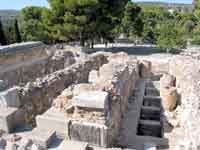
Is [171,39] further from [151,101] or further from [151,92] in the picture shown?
[151,101]

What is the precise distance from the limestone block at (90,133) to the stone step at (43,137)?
36cm

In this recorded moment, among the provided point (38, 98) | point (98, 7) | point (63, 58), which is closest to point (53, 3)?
point (98, 7)

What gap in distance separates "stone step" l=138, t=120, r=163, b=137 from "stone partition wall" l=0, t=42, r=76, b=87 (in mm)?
6096

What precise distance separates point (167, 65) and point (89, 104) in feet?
26.3

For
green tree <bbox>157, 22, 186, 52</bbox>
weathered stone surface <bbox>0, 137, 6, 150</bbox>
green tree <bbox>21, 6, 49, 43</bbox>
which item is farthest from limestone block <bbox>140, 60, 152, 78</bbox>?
green tree <bbox>21, 6, 49, 43</bbox>

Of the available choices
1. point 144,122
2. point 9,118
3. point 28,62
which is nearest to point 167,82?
point 144,122

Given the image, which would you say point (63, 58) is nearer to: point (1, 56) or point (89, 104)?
point (1, 56)

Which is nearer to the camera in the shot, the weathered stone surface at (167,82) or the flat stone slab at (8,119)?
the flat stone slab at (8,119)

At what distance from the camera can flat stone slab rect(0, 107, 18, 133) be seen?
3915 millimetres

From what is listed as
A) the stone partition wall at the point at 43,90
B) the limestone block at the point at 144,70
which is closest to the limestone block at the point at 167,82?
the limestone block at the point at 144,70

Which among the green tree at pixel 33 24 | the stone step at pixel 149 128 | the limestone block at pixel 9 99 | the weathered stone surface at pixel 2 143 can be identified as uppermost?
the green tree at pixel 33 24

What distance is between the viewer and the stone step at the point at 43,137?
343 centimetres

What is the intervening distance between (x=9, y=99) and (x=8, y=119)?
0.62 metres

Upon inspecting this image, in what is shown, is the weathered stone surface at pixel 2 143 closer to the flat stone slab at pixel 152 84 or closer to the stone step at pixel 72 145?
the stone step at pixel 72 145
